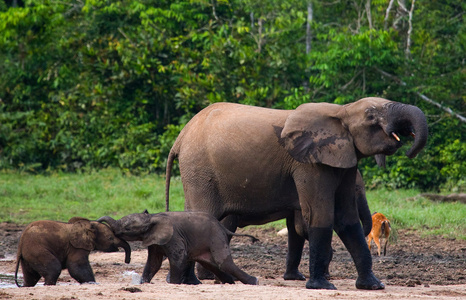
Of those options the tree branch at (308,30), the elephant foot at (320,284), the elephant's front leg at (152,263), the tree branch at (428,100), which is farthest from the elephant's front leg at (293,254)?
the tree branch at (308,30)

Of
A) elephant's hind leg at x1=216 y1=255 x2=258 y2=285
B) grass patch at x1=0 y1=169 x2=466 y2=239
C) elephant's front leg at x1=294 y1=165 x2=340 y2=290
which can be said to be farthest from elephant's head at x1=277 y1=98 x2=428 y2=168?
grass patch at x1=0 y1=169 x2=466 y2=239

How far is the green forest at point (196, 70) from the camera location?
1673 cm

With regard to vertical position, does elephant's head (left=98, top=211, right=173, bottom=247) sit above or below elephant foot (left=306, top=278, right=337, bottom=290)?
above

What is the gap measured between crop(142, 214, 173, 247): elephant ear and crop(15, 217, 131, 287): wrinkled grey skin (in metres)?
0.53

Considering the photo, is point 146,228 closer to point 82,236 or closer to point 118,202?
point 82,236

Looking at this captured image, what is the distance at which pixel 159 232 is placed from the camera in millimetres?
7531

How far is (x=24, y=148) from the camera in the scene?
18.9 m

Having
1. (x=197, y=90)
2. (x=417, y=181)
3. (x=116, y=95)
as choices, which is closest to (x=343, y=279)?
(x=417, y=181)

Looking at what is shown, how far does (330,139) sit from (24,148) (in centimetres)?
1267

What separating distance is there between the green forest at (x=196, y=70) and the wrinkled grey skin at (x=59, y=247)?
9.03m

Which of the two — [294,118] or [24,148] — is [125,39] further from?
[294,118]

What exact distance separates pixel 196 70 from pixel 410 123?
41.2 ft

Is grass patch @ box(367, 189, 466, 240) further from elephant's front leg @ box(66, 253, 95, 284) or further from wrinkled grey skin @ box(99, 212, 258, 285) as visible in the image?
elephant's front leg @ box(66, 253, 95, 284)

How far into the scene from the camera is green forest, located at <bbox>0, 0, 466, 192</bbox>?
54.9ft
